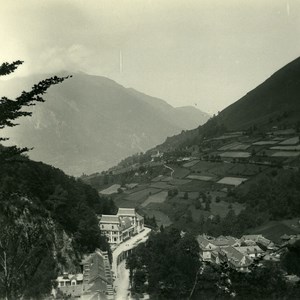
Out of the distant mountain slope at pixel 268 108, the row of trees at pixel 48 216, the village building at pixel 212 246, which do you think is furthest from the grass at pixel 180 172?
the village building at pixel 212 246

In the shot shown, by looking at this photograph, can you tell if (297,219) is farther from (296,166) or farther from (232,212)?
(296,166)

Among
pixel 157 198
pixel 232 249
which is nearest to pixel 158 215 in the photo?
pixel 157 198

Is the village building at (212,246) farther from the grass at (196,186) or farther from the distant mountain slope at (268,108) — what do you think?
the distant mountain slope at (268,108)

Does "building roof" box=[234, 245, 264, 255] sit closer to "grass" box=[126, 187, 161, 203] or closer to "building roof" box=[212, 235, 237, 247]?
"building roof" box=[212, 235, 237, 247]

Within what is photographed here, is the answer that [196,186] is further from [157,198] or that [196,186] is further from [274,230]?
A: [274,230]

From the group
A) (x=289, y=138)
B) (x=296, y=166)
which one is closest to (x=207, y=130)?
(x=289, y=138)

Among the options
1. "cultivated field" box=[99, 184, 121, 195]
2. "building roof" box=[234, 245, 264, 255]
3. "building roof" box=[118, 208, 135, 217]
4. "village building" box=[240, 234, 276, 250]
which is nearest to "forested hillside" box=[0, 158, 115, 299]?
"building roof" box=[118, 208, 135, 217]
